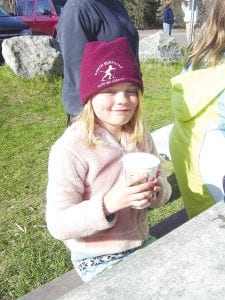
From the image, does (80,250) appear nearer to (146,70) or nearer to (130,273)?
(130,273)

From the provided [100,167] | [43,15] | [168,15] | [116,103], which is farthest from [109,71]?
[168,15]

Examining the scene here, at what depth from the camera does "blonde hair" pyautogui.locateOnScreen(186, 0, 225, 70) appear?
1945 mm

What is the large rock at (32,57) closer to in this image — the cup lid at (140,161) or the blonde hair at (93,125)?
the blonde hair at (93,125)

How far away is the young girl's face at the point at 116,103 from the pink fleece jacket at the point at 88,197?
64mm

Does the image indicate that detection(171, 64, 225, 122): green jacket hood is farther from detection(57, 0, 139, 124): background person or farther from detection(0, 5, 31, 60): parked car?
detection(0, 5, 31, 60): parked car

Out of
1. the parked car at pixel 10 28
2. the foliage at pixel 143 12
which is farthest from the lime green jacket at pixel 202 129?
the foliage at pixel 143 12

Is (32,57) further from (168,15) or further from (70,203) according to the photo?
(168,15)

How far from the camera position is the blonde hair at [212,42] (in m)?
1.95

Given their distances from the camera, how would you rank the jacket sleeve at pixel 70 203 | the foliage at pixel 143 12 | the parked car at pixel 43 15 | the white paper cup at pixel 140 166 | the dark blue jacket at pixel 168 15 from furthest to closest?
1. the foliage at pixel 143 12
2. the dark blue jacket at pixel 168 15
3. the parked car at pixel 43 15
4. the jacket sleeve at pixel 70 203
5. the white paper cup at pixel 140 166

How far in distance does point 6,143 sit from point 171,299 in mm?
3680

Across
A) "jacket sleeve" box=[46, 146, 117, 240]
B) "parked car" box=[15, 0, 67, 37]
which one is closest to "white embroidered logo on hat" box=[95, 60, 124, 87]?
"jacket sleeve" box=[46, 146, 117, 240]

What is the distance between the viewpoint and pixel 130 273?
Result: 1190mm

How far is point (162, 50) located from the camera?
8430 millimetres

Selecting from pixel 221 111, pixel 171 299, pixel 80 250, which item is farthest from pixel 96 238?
pixel 221 111
